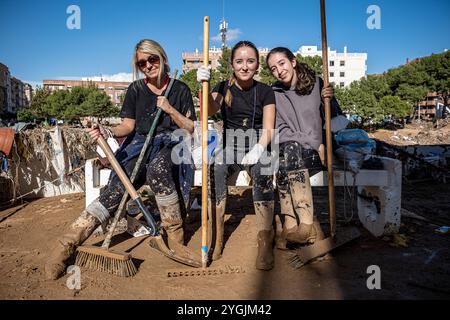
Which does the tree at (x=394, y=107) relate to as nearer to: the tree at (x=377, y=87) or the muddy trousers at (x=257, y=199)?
the tree at (x=377, y=87)

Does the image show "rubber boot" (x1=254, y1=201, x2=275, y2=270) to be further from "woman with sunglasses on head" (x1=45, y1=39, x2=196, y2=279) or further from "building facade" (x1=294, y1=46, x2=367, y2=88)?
"building facade" (x1=294, y1=46, x2=367, y2=88)

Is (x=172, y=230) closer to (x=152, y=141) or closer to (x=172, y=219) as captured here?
(x=172, y=219)

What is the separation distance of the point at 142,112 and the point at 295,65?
1.71 m

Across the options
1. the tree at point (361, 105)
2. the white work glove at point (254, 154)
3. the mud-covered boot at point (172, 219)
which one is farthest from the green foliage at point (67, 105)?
the white work glove at point (254, 154)

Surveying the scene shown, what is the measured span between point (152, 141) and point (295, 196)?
154 cm

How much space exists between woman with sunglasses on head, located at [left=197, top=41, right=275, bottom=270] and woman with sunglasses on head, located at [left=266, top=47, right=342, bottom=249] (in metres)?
0.20

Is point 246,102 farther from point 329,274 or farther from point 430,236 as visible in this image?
point 430,236

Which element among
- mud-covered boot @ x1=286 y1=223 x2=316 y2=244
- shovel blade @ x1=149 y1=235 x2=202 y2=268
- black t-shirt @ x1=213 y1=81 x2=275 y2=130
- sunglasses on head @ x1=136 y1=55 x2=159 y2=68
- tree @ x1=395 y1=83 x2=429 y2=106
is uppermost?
tree @ x1=395 y1=83 x2=429 y2=106

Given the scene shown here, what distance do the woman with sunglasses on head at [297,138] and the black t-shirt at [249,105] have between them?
0.24 m

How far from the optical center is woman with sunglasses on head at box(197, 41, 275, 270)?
303 cm

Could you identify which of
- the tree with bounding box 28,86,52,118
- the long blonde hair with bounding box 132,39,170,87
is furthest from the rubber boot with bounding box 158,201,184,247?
the tree with bounding box 28,86,52,118

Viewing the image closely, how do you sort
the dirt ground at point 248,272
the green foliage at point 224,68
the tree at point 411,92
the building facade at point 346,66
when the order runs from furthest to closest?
the building facade at point 346,66, the tree at point 411,92, the green foliage at point 224,68, the dirt ground at point 248,272

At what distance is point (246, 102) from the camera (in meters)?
3.36

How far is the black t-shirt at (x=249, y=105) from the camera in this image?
334 centimetres
